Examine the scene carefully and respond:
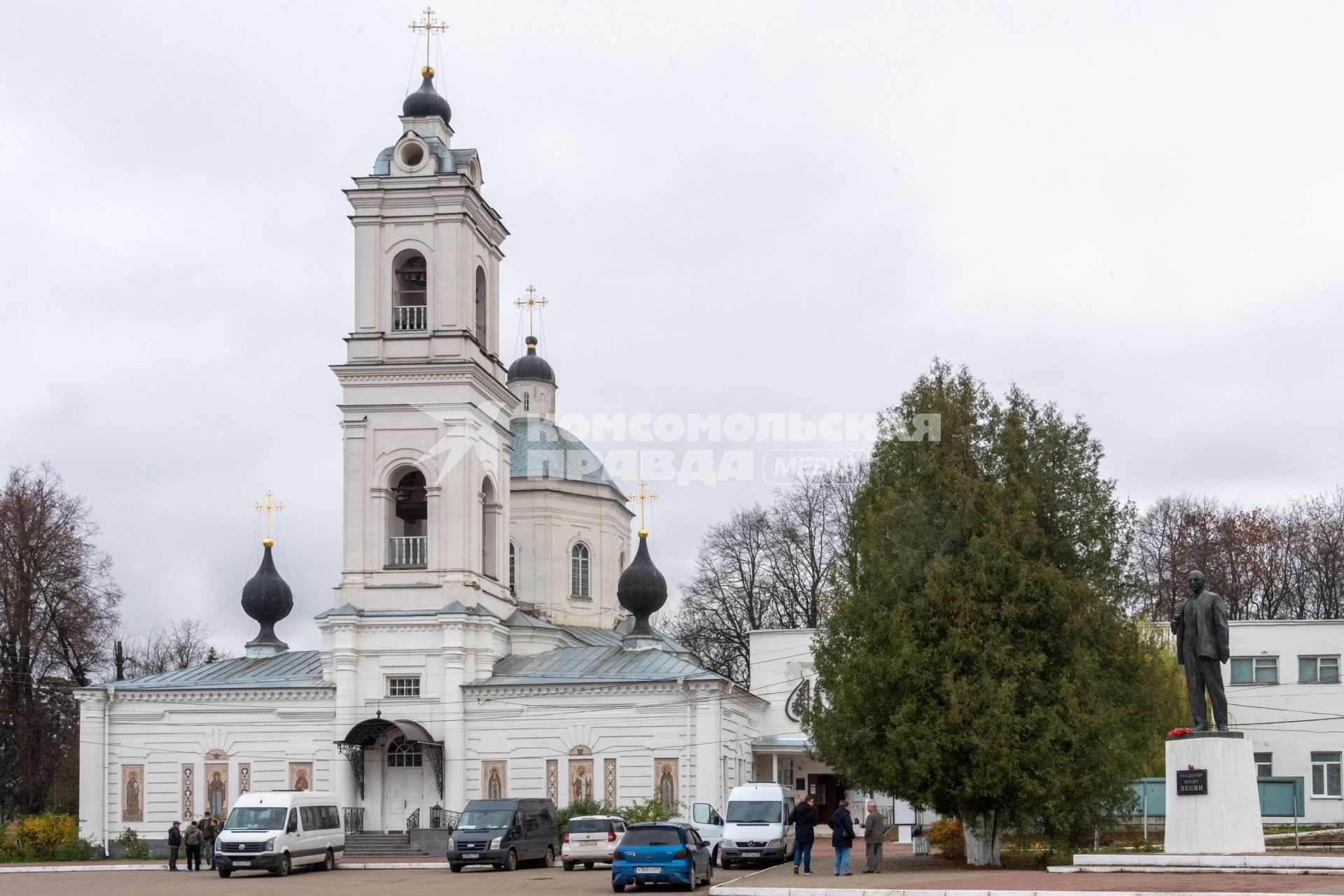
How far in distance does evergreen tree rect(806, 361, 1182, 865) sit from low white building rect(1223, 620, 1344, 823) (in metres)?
19.5

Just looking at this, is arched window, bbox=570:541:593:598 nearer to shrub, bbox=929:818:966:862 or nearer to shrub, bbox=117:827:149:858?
shrub, bbox=117:827:149:858

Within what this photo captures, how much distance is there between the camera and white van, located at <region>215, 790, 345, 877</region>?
1296 inches

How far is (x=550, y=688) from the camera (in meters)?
43.1

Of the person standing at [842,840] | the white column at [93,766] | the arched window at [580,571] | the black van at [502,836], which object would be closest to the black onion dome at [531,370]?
the arched window at [580,571]

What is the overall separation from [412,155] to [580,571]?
15.7 meters

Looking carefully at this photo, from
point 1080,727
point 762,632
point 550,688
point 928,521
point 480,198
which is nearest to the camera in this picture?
point 1080,727

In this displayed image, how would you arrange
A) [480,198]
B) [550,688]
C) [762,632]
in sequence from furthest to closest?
1. [762,632]
2. [480,198]
3. [550,688]

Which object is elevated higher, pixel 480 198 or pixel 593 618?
pixel 480 198

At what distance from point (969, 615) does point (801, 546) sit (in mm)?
32025

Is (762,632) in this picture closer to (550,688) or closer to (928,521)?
Result: (550,688)

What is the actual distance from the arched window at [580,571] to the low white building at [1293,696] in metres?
20.2

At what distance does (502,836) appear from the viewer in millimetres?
33312

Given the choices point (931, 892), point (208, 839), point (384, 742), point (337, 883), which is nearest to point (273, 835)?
point (337, 883)

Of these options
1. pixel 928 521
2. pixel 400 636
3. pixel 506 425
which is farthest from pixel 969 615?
pixel 506 425
